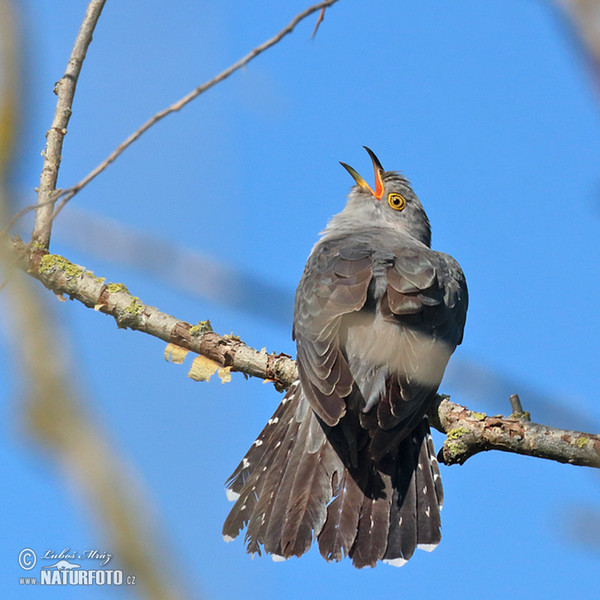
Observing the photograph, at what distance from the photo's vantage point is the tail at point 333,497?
4141 mm

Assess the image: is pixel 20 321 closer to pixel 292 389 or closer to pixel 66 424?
pixel 66 424

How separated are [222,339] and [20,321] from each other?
11.9 feet

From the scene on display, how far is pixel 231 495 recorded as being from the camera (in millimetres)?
4676

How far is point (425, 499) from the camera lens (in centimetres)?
438

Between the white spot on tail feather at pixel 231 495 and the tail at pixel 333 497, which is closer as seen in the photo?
the tail at pixel 333 497

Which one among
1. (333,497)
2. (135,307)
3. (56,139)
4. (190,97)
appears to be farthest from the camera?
(135,307)

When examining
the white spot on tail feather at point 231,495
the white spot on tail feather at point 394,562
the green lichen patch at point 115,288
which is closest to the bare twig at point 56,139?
the green lichen patch at point 115,288

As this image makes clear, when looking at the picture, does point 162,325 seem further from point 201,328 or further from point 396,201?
point 396,201

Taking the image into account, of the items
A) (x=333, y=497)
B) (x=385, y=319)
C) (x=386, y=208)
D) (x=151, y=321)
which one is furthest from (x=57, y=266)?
(x=386, y=208)

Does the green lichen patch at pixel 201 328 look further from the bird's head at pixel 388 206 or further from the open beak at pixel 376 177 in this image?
the open beak at pixel 376 177

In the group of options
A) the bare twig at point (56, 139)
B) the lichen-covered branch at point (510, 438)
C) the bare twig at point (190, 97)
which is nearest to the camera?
the bare twig at point (190, 97)

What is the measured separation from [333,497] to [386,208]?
125 inches

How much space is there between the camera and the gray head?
665 cm

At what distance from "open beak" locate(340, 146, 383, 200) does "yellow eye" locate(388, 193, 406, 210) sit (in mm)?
121
